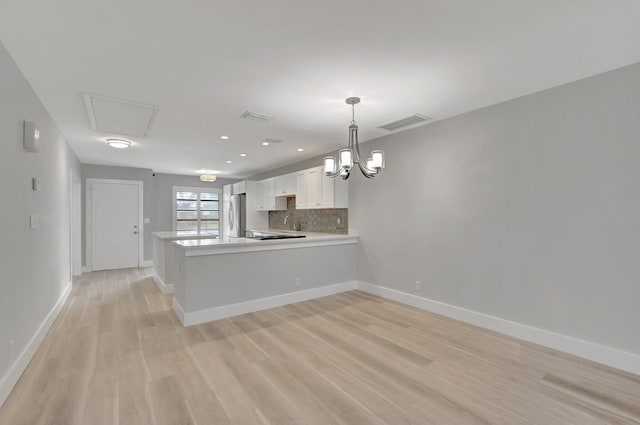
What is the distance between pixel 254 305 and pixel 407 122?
3.10 meters

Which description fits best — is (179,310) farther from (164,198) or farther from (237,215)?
(164,198)

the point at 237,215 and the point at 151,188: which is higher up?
the point at 151,188

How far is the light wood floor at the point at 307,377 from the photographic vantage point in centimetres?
193

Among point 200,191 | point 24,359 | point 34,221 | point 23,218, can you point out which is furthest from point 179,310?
point 200,191

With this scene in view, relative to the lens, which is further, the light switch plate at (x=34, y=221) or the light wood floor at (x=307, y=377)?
the light switch plate at (x=34, y=221)

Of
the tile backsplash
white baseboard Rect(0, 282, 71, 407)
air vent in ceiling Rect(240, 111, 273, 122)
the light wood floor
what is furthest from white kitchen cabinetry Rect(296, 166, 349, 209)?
white baseboard Rect(0, 282, 71, 407)

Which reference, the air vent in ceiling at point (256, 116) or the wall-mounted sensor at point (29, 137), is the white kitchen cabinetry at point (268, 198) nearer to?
the air vent in ceiling at point (256, 116)

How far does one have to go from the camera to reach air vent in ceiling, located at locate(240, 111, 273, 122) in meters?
3.47

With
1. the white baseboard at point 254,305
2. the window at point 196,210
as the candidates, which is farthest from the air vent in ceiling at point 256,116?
the window at point 196,210

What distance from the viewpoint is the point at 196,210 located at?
28.4ft

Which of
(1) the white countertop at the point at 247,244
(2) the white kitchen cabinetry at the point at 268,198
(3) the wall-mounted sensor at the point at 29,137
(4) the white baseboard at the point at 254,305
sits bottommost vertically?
(4) the white baseboard at the point at 254,305

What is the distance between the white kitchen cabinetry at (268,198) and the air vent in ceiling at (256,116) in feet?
10.8

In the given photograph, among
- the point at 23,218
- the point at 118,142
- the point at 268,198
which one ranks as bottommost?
the point at 23,218

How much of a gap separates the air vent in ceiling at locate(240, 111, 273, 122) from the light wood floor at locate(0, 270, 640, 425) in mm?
2438
